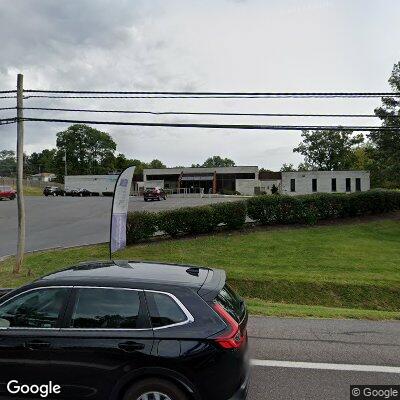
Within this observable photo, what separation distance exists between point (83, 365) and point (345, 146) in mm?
85123

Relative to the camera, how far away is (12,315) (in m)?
4.02

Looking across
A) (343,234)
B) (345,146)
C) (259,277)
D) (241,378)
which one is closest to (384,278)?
(259,277)

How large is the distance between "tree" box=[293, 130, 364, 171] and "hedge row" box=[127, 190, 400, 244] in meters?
61.6

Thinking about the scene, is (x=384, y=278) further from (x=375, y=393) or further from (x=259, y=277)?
(x=375, y=393)

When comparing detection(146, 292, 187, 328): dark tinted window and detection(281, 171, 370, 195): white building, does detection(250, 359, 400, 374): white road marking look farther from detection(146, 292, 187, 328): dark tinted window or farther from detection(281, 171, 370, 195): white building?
detection(281, 171, 370, 195): white building

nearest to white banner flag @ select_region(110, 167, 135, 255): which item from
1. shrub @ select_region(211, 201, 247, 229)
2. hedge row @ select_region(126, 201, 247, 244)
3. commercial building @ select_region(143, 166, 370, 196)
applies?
hedge row @ select_region(126, 201, 247, 244)

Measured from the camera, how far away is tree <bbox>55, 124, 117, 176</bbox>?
102m

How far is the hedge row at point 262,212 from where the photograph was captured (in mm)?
16531

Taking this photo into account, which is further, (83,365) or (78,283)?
(78,283)

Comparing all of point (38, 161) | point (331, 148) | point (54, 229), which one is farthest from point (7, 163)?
point (54, 229)

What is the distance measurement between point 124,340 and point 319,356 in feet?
10.6

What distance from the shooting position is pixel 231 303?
427 centimetres

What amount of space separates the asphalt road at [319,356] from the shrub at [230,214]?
9893 millimetres

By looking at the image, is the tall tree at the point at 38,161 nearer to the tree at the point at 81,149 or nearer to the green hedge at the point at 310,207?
the tree at the point at 81,149
